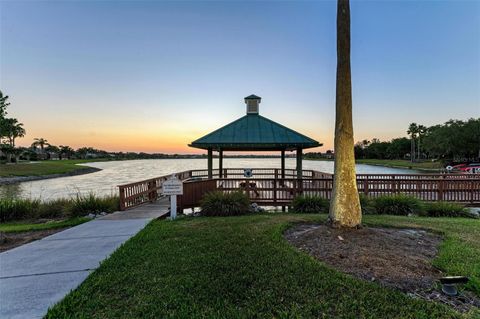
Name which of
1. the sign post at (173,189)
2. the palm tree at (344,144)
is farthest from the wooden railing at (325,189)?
the palm tree at (344,144)

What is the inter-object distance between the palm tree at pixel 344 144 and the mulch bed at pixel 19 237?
6686mm

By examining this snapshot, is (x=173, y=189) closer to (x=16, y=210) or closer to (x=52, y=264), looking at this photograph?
(x=52, y=264)

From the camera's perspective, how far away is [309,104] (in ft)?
53.5

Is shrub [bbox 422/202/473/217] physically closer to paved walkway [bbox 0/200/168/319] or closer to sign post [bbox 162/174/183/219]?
sign post [bbox 162/174/183/219]

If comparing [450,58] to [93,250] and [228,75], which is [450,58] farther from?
[93,250]

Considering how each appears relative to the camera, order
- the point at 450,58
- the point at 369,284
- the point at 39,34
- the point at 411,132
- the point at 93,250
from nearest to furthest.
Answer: the point at 369,284, the point at 93,250, the point at 39,34, the point at 450,58, the point at 411,132

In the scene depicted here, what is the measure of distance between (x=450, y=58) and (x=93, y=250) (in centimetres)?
1912

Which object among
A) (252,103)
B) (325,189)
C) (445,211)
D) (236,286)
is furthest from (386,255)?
(252,103)

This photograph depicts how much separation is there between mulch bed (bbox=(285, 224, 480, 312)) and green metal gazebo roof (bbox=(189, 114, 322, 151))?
217 inches

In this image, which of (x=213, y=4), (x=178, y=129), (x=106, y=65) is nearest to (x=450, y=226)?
(x=213, y=4)

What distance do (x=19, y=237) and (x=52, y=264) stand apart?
9.85ft

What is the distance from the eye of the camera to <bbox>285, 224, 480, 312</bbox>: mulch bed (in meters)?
2.73

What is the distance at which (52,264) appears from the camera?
3.76 meters

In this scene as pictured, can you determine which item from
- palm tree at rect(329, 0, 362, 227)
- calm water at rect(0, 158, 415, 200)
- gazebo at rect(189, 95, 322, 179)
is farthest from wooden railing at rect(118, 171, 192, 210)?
palm tree at rect(329, 0, 362, 227)
